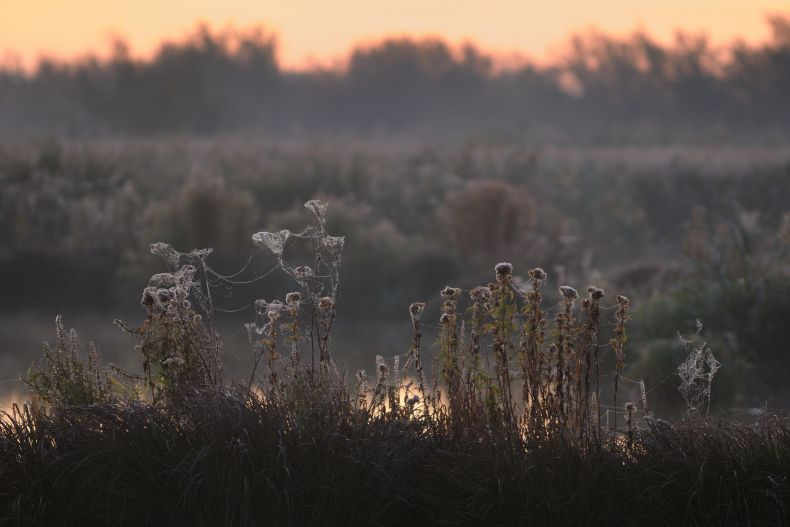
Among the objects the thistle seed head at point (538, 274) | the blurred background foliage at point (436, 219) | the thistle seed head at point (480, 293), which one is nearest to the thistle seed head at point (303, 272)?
the thistle seed head at point (480, 293)

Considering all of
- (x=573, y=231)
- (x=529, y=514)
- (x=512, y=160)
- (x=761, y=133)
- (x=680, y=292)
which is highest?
(x=761, y=133)

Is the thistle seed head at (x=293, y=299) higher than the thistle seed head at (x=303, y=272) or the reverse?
the reverse

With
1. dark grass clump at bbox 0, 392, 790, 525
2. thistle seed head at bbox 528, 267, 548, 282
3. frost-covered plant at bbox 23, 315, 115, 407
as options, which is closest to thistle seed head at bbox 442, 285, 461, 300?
thistle seed head at bbox 528, 267, 548, 282

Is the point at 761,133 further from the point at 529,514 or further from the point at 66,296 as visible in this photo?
the point at 529,514

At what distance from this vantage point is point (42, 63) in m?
61.8

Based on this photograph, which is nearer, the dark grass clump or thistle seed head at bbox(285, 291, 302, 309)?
the dark grass clump

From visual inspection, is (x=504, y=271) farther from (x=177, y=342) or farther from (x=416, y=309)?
(x=177, y=342)

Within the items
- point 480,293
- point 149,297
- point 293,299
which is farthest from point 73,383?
point 480,293

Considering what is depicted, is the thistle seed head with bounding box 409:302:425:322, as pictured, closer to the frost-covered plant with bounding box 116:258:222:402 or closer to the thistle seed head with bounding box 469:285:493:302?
the thistle seed head with bounding box 469:285:493:302

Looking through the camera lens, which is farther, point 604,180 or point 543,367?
point 604,180

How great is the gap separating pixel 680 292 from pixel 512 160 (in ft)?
43.6

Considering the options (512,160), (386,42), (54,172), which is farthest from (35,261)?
(386,42)

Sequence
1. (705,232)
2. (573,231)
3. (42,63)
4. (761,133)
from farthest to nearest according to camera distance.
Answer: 1. (42,63)
2. (761,133)
3. (573,231)
4. (705,232)

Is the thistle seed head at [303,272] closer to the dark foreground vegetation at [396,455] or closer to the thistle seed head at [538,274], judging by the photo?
the dark foreground vegetation at [396,455]
